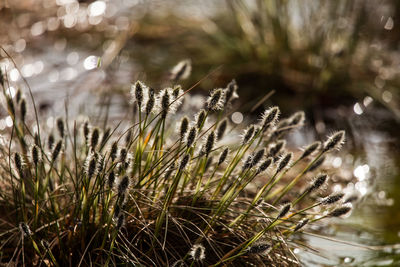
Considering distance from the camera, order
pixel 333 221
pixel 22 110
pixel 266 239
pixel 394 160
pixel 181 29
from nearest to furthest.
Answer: pixel 266 239, pixel 22 110, pixel 333 221, pixel 394 160, pixel 181 29

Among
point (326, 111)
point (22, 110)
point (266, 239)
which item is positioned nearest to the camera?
point (266, 239)

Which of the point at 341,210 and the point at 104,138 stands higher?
the point at 104,138

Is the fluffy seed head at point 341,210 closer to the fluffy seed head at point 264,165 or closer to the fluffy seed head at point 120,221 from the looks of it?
the fluffy seed head at point 264,165

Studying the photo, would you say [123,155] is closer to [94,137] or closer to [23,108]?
[94,137]

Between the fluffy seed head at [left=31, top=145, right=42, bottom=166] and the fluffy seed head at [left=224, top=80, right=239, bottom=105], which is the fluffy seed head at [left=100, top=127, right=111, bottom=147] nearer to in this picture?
the fluffy seed head at [left=31, top=145, right=42, bottom=166]

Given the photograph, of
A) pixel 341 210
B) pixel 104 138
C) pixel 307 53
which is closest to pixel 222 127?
pixel 104 138

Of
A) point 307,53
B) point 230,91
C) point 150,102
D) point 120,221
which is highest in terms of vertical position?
point 307,53

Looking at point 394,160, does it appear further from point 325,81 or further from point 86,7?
point 86,7

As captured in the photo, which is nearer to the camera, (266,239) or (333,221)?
(266,239)

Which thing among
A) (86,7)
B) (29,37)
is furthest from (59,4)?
(29,37)

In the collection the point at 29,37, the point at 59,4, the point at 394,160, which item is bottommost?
the point at 394,160
